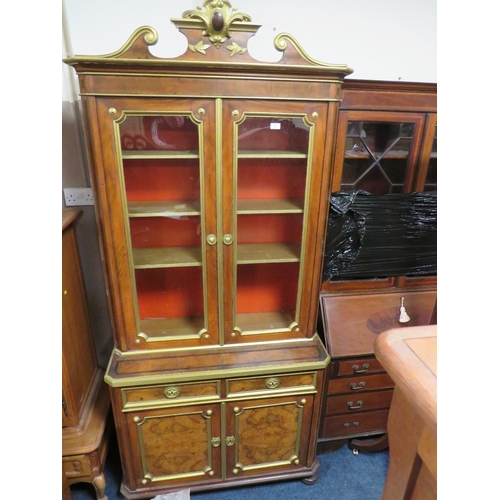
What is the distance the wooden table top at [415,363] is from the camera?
1.55ft

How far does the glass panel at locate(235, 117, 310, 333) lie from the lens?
1.30 metres

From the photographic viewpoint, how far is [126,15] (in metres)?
1.47

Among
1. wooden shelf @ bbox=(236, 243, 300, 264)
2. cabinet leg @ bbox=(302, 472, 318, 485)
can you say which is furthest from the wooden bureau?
wooden shelf @ bbox=(236, 243, 300, 264)

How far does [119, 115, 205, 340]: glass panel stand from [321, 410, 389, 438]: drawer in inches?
34.9

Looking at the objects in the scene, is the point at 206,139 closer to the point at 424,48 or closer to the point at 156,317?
the point at 156,317

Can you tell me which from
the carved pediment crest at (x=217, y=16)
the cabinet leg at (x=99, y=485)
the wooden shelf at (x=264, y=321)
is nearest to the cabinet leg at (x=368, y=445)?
the wooden shelf at (x=264, y=321)

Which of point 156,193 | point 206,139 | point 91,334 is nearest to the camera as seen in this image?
point 206,139

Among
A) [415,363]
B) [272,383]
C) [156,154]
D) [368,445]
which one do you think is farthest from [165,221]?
[368,445]

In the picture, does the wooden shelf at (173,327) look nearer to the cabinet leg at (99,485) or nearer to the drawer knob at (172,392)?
the drawer knob at (172,392)

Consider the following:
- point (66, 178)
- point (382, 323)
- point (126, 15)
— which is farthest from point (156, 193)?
point (382, 323)

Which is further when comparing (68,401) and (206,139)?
(68,401)

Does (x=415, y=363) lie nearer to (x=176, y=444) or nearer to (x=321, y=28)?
(x=176, y=444)

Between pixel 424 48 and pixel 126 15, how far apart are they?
4.55 feet

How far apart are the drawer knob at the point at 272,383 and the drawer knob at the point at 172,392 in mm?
376
